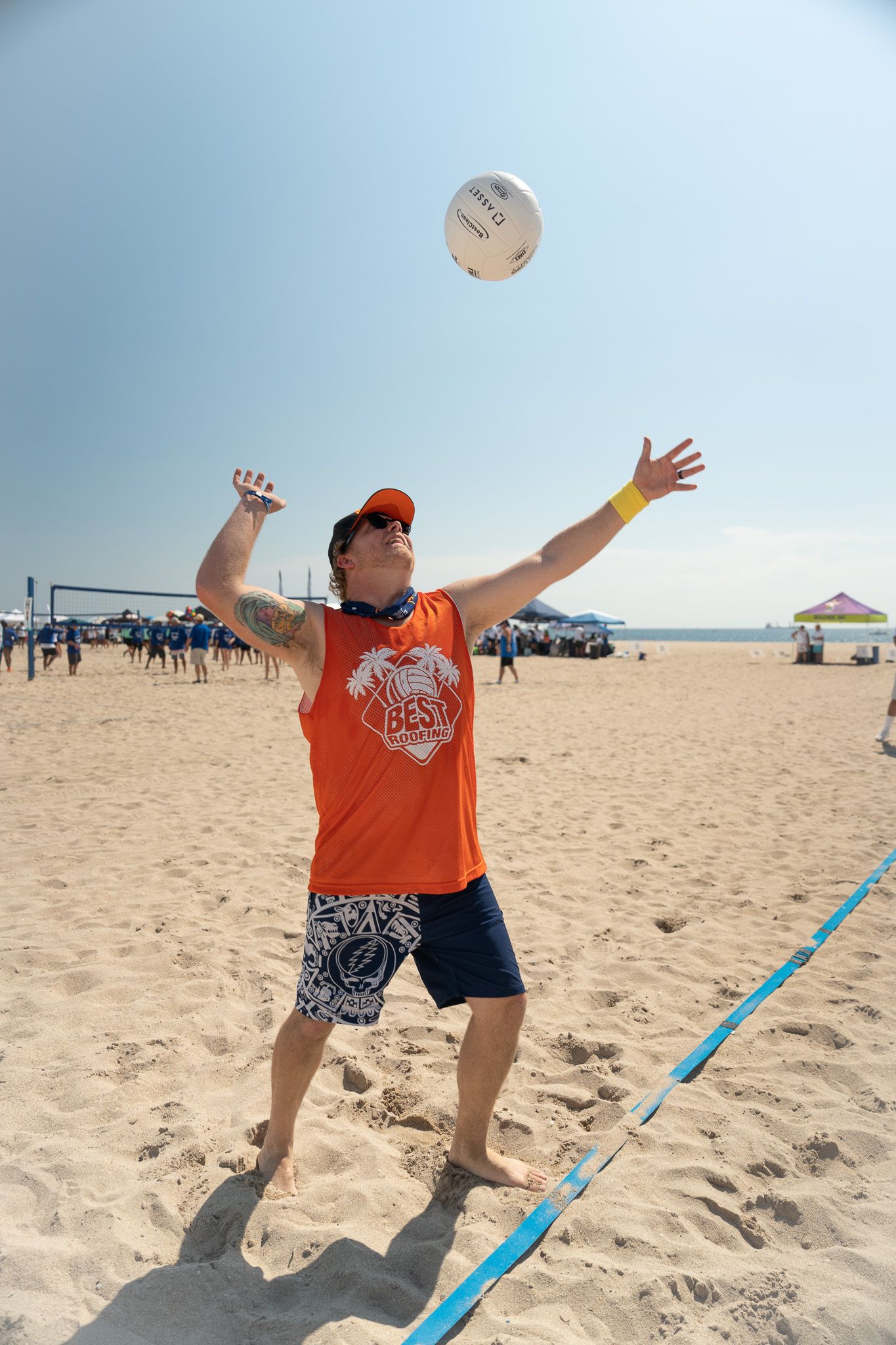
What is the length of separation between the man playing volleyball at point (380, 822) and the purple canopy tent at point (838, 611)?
28381 millimetres

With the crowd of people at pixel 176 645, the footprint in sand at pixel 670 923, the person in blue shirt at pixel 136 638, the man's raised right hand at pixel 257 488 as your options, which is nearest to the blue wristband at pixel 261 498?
the man's raised right hand at pixel 257 488

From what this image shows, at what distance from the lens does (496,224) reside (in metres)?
3.01

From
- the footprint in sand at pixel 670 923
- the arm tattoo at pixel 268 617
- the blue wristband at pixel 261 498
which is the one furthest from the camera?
the footprint in sand at pixel 670 923

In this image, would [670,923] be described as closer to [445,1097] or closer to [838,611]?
[445,1097]

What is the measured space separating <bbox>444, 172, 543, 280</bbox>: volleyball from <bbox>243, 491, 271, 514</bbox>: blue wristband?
1.63 metres

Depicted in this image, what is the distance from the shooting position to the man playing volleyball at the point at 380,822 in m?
1.95

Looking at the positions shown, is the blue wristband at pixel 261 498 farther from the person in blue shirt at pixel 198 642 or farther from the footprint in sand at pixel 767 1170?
the person in blue shirt at pixel 198 642

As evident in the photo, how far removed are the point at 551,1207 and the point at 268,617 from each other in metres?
1.76

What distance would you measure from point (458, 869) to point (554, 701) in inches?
535

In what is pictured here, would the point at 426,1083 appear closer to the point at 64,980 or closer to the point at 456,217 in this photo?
the point at 64,980

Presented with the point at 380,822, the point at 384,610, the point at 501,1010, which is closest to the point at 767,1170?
the point at 501,1010

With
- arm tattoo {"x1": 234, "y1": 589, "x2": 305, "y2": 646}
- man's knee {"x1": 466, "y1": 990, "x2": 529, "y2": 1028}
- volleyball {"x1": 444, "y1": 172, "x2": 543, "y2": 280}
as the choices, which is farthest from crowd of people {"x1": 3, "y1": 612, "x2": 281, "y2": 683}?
man's knee {"x1": 466, "y1": 990, "x2": 529, "y2": 1028}

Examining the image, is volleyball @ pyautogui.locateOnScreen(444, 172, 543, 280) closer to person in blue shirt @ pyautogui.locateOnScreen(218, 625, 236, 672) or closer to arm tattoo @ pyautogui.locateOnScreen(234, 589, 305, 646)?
arm tattoo @ pyautogui.locateOnScreen(234, 589, 305, 646)

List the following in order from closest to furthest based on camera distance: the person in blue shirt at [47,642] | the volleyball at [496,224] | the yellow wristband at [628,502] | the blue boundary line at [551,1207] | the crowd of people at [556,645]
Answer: the blue boundary line at [551,1207], the yellow wristband at [628,502], the volleyball at [496,224], the person in blue shirt at [47,642], the crowd of people at [556,645]
